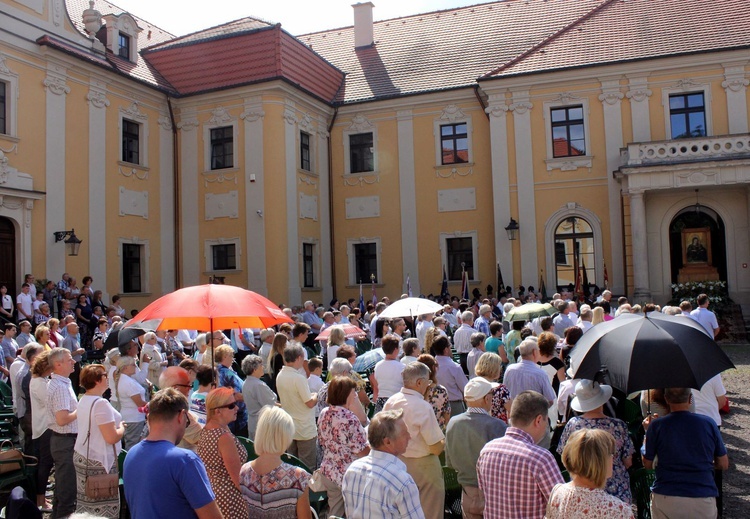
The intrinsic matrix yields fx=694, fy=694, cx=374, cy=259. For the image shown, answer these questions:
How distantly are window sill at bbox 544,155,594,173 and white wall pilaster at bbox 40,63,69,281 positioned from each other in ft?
47.9

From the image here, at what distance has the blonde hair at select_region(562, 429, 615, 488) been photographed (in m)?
3.42

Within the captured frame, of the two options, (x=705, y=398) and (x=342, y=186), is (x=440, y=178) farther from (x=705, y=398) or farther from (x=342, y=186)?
(x=705, y=398)

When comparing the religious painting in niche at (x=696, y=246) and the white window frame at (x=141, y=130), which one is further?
the religious painting in niche at (x=696, y=246)

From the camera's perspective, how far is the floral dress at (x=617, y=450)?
4598 millimetres

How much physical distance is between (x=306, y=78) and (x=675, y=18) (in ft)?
41.0

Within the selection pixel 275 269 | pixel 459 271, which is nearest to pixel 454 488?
pixel 275 269

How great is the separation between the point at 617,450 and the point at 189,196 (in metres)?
20.2

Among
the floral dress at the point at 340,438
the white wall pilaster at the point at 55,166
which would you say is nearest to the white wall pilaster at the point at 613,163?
the white wall pilaster at the point at 55,166

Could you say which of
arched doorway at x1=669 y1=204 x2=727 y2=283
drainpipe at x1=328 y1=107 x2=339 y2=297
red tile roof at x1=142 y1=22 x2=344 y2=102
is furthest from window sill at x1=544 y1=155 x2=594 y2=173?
red tile roof at x1=142 y1=22 x2=344 y2=102

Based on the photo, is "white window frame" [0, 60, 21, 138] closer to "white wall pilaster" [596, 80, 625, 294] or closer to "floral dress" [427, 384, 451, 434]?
"floral dress" [427, 384, 451, 434]

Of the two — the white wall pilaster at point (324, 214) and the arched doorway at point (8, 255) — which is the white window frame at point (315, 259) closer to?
the white wall pilaster at point (324, 214)

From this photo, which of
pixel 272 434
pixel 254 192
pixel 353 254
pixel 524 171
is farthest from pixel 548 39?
pixel 272 434

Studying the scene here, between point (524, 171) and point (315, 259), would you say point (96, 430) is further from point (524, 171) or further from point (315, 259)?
point (524, 171)

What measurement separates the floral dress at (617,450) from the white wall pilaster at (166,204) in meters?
19.1
